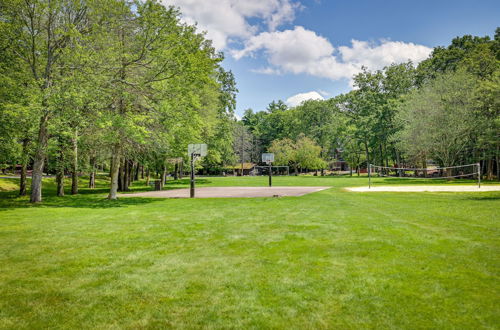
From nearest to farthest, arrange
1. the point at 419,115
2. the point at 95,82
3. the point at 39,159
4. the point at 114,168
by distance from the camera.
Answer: the point at 95,82
the point at 39,159
the point at 114,168
the point at 419,115

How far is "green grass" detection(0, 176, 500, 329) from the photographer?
347 cm

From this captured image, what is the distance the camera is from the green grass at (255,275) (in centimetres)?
347

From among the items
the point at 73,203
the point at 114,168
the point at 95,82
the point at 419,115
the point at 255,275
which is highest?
the point at 419,115

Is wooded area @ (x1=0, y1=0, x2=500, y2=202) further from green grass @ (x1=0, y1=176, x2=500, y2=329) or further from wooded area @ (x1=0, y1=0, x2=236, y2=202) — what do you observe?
green grass @ (x1=0, y1=176, x2=500, y2=329)

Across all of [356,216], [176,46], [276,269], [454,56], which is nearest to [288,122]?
[454,56]

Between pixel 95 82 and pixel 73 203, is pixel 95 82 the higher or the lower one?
the higher one

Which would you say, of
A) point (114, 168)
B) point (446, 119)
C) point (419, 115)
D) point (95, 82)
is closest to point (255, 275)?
point (95, 82)

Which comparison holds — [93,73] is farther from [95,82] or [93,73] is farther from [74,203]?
[74,203]

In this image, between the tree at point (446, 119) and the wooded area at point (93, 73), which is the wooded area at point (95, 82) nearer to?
the wooded area at point (93, 73)

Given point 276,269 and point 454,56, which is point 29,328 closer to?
point 276,269

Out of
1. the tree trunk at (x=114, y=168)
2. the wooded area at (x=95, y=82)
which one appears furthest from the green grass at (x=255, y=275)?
the tree trunk at (x=114, y=168)

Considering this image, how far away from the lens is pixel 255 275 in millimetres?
4758

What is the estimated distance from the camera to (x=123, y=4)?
16078mm

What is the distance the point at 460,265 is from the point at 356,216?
5209mm
